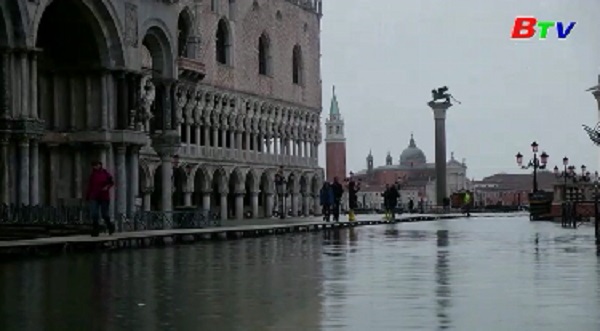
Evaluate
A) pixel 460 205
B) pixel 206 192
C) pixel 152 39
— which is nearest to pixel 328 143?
pixel 460 205

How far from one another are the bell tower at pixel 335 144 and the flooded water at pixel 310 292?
115 m

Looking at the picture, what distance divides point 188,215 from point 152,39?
547cm

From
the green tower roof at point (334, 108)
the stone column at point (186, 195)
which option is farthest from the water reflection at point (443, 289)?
the green tower roof at point (334, 108)

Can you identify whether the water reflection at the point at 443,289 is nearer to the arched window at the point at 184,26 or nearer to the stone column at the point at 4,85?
the stone column at the point at 4,85

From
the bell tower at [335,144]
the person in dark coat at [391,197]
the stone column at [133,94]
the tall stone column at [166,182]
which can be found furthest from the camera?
the bell tower at [335,144]

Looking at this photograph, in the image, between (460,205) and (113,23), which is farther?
(460,205)

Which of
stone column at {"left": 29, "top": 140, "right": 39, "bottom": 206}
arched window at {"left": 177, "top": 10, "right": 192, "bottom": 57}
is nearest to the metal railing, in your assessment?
stone column at {"left": 29, "top": 140, "right": 39, "bottom": 206}

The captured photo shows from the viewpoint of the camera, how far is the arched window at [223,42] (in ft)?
253

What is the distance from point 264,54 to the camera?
280 feet

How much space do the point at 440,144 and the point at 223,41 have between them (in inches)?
789

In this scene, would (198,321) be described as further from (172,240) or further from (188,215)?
(188,215)

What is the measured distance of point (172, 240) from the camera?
2792 cm

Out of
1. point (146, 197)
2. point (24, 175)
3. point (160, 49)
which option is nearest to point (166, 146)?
point (160, 49)

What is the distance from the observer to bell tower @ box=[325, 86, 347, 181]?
150 m
